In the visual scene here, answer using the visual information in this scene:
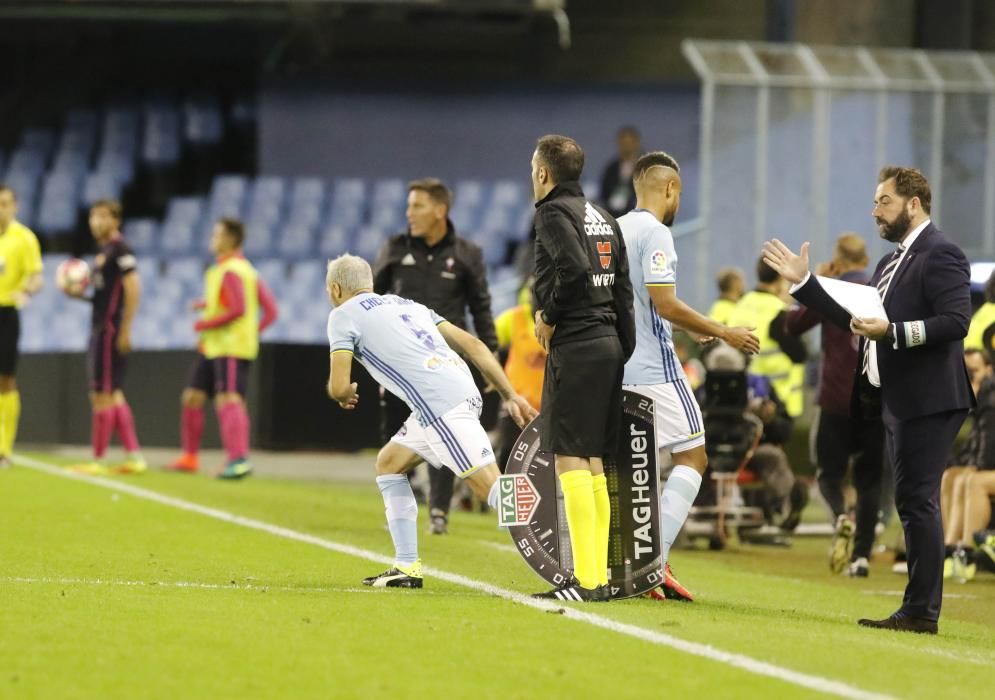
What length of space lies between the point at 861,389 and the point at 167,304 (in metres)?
16.8

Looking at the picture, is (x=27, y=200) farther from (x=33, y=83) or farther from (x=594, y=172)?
(x=594, y=172)

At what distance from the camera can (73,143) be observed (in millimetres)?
28109

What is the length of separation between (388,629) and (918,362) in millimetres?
2602

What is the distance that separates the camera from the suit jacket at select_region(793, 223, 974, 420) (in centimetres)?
766

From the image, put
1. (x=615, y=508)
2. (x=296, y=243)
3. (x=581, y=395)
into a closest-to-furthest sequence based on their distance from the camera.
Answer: (x=581, y=395)
(x=615, y=508)
(x=296, y=243)

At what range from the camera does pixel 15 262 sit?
50.3ft

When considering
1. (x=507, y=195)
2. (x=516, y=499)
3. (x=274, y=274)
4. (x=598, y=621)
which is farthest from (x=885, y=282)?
(x=507, y=195)

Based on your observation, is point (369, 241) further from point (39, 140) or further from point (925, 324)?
point (925, 324)

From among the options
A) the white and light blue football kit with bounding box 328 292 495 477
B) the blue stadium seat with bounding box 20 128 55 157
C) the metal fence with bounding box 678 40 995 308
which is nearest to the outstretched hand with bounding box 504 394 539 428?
the white and light blue football kit with bounding box 328 292 495 477

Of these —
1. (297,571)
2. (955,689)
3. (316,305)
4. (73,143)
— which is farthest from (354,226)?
(955,689)

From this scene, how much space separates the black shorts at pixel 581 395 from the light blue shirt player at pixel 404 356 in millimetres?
802

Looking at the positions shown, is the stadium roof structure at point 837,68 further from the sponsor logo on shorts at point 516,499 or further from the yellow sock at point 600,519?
the yellow sock at point 600,519

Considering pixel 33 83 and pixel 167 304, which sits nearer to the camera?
pixel 167 304

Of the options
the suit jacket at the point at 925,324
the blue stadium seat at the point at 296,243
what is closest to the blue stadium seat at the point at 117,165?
the blue stadium seat at the point at 296,243
